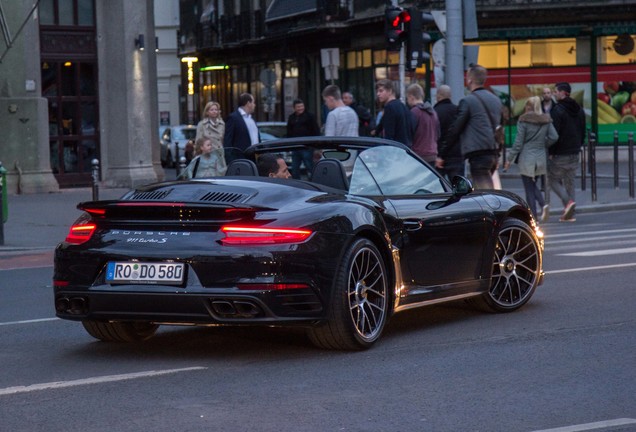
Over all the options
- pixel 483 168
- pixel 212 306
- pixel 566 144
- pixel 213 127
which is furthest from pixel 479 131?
pixel 212 306

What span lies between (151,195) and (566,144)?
42.1 feet

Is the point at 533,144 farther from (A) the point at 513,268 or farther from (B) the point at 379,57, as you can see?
(B) the point at 379,57

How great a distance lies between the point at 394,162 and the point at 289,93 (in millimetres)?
43626

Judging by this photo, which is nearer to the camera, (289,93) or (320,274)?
(320,274)

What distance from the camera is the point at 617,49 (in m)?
41.6

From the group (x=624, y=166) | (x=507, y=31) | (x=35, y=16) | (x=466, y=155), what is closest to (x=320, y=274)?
(x=466, y=155)

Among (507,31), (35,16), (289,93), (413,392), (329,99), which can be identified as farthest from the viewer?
A: (289,93)

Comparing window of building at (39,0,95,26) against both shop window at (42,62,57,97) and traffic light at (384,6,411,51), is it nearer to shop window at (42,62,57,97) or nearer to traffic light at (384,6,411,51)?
shop window at (42,62,57,97)

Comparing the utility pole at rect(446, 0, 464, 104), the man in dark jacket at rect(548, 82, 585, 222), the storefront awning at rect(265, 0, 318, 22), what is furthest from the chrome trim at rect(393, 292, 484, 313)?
the storefront awning at rect(265, 0, 318, 22)

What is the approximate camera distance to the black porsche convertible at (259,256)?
26.0 feet

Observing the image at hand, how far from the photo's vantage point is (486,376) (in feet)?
24.8

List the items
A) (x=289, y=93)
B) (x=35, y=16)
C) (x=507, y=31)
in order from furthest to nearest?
(x=289, y=93) → (x=507, y=31) → (x=35, y=16)

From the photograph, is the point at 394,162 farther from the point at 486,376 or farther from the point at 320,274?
the point at 486,376

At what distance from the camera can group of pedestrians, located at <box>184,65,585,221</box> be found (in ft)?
53.8
